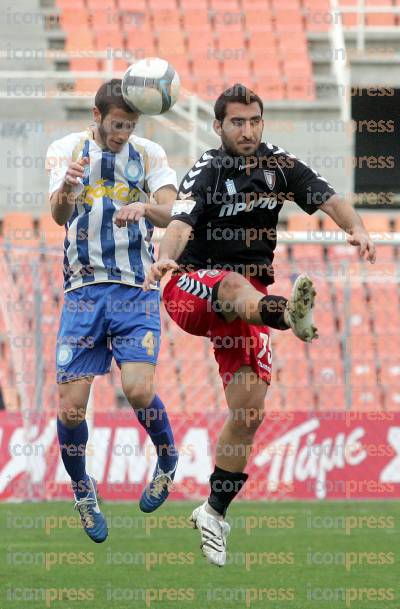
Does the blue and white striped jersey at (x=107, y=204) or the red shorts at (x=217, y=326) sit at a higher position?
the blue and white striped jersey at (x=107, y=204)

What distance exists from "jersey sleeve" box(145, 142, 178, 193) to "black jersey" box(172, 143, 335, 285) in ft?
1.03

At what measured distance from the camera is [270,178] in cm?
804

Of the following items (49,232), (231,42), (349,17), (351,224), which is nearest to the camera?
(351,224)

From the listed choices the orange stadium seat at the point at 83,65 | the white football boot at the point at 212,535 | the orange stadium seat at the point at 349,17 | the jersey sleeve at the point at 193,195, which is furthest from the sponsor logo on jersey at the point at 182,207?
the orange stadium seat at the point at 349,17

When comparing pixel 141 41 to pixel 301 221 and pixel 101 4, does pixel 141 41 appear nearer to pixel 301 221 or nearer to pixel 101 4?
pixel 101 4

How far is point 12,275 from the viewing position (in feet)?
53.0

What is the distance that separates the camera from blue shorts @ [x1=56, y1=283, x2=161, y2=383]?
329 inches

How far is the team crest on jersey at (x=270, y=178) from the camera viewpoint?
8031 millimetres

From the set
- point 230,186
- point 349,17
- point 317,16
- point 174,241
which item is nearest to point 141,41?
point 317,16

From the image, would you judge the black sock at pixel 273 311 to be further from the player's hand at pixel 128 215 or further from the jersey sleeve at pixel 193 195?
the player's hand at pixel 128 215

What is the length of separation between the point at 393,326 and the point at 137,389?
31.2 feet

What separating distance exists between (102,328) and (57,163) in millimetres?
1056

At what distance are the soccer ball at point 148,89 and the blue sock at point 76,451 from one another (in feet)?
6.69

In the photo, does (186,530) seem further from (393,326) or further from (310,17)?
(310,17)
